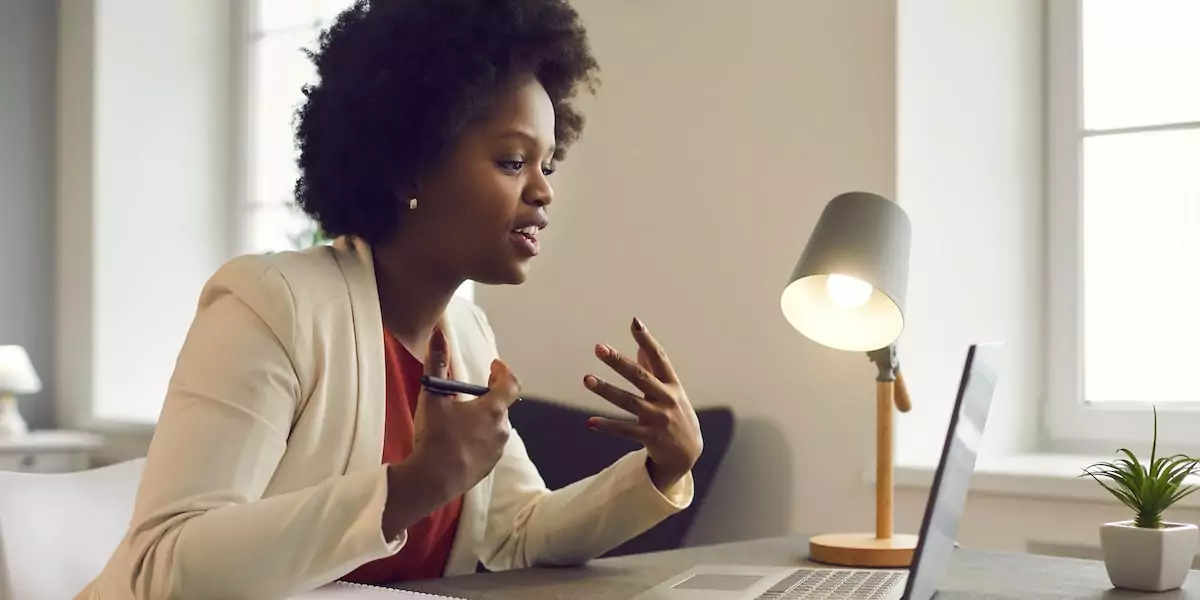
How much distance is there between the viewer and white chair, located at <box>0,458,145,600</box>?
179cm

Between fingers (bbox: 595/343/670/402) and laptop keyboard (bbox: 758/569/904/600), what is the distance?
0.79ft

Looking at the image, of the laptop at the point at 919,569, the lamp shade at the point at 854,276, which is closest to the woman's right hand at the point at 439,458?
the laptop at the point at 919,569

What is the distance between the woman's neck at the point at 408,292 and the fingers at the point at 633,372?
0.27m

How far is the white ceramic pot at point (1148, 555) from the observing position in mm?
1325

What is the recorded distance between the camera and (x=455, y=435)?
1123mm

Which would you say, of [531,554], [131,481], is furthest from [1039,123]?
[131,481]

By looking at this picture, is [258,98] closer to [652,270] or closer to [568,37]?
[652,270]

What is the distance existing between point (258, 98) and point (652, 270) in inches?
80.9

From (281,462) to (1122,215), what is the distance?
5.48 ft

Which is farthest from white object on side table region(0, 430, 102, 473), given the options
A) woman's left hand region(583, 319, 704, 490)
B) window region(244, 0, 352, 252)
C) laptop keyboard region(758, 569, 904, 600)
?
laptop keyboard region(758, 569, 904, 600)

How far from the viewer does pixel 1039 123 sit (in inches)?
95.5

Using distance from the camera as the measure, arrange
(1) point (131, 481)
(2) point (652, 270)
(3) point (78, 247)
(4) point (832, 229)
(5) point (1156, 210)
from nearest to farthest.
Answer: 1. (4) point (832, 229)
2. (1) point (131, 481)
3. (5) point (1156, 210)
4. (2) point (652, 270)
5. (3) point (78, 247)

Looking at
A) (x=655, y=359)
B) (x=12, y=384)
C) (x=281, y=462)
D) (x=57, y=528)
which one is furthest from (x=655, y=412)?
(x=12, y=384)

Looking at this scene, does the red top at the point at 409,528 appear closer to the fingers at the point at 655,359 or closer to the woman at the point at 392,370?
the woman at the point at 392,370
